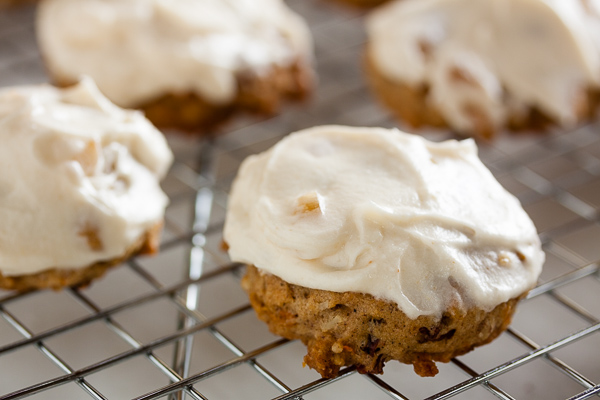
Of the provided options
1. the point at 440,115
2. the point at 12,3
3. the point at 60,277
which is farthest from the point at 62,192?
the point at 12,3

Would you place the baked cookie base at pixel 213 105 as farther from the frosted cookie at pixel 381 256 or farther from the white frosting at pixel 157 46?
the frosted cookie at pixel 381 256

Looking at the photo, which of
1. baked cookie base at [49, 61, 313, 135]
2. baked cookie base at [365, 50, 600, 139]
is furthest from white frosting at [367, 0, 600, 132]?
baked cookie base at [49, 61, 313, 135]

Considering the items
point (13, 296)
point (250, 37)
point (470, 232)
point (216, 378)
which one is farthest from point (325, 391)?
point (250, 37)

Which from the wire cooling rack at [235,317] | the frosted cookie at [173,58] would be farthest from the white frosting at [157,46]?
the wire cooling rack at [235,317]

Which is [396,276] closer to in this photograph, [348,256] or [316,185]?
[348,256]

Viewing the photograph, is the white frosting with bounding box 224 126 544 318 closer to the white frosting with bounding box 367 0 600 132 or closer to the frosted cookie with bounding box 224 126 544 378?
the frosted cookie with bounding box 224 126 544 378
